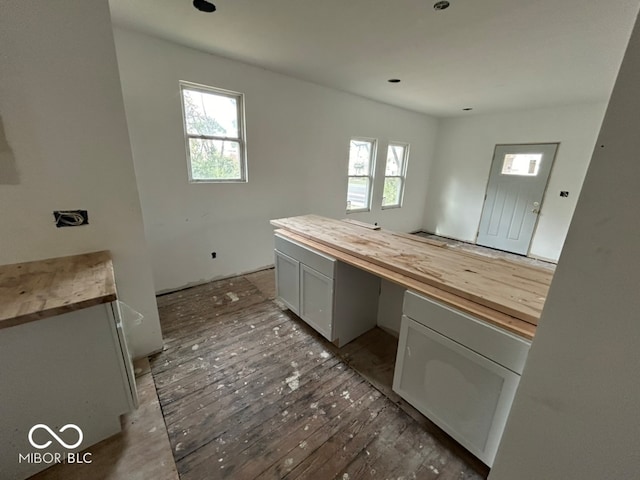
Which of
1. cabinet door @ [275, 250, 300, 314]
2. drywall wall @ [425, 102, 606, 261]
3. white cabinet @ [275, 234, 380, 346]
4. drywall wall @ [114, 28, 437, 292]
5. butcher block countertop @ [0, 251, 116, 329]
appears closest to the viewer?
butcher block countertop @ [0, 251, 116, 329]

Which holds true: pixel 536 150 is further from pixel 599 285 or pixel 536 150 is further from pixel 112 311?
pixel 112 311

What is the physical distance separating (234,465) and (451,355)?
1.22 metres

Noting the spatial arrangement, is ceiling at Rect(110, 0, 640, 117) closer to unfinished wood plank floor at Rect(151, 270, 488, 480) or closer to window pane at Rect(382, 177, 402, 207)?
window pane at Rect(382, 177, 402, 207)

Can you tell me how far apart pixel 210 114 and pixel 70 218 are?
6.31ft

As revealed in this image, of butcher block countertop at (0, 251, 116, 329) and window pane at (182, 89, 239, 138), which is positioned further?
window pane at (182, 89, 239, 138)

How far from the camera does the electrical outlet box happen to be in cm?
144

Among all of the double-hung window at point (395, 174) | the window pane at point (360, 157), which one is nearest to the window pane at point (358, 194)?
the window pane at point (360, 157)

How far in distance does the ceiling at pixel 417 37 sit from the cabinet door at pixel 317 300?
1993 mm

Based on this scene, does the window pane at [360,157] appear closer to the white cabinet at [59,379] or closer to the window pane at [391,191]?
the window pane at [391,191]

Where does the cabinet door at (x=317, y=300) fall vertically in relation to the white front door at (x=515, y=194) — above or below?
below

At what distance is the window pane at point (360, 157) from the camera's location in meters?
4.49

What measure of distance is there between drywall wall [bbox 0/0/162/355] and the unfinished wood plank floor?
1.07m

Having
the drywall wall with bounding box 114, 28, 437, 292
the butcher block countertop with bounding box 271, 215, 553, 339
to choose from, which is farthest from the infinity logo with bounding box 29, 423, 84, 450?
the drywall wall with bounding box 114, 28, 437, 292
